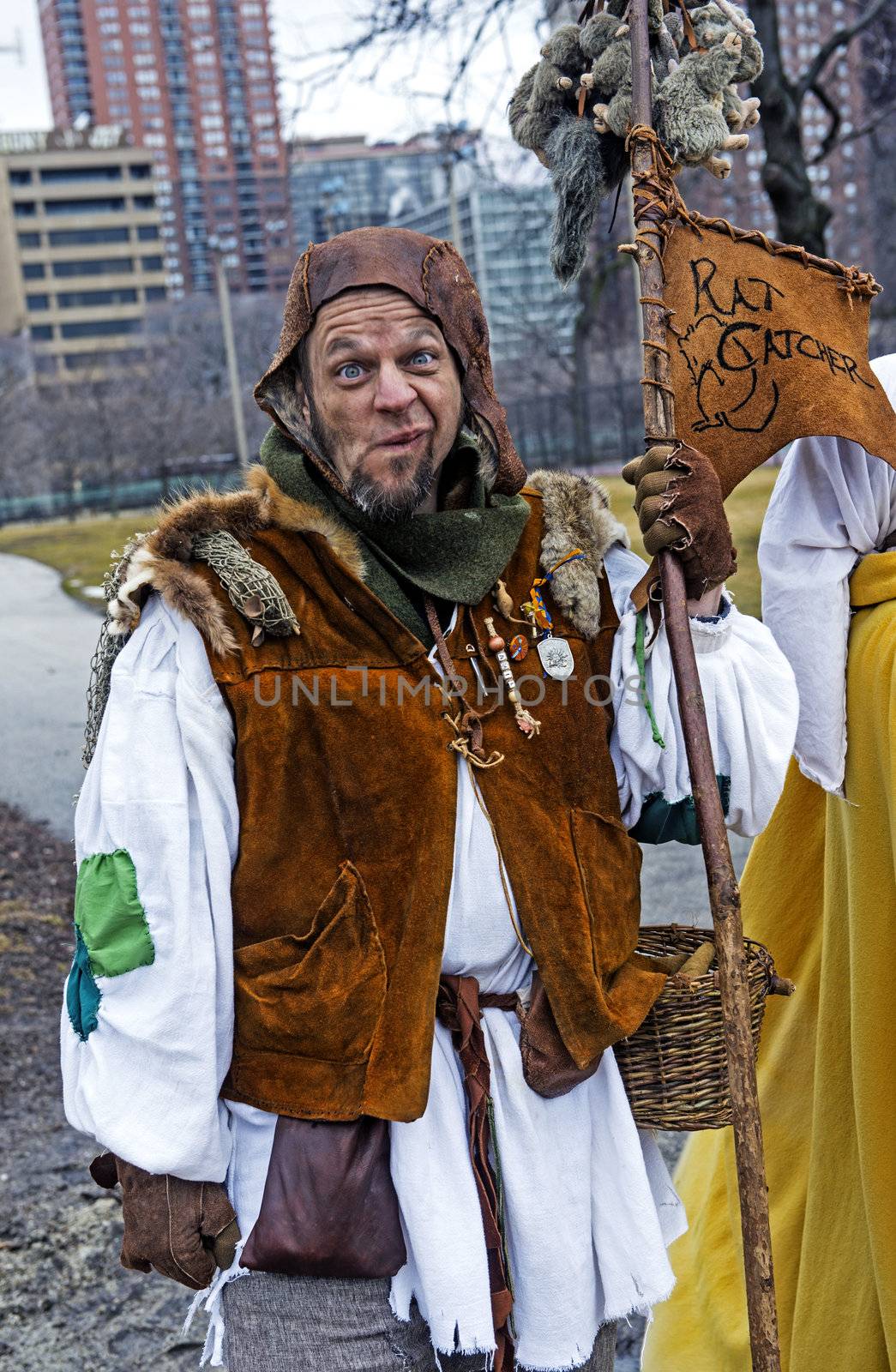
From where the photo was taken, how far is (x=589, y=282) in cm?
1625

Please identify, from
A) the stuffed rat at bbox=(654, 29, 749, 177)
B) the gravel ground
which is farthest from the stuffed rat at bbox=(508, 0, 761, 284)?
the gravel ground

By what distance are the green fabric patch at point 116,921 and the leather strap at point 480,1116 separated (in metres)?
0.44

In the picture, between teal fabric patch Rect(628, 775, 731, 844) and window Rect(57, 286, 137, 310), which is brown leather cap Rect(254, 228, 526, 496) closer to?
teal fabric patch Rect(628, 775, 731, 844)

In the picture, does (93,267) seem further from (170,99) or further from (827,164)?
(827,164)

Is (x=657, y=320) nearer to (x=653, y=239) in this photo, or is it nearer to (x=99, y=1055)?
(x=653, y=239)

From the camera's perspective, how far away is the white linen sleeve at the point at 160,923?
6.20 ft

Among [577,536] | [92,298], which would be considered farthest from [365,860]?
[92,298]

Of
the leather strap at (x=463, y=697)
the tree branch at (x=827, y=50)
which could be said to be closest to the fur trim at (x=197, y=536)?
the leather strap at (x=463, y=697)

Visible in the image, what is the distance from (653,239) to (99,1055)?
4.75ft

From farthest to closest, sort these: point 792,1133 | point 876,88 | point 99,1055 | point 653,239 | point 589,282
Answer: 1. point 589,282
2. point 876,88
3. point 792,1133
4. point 653,239
5. point 99,1055

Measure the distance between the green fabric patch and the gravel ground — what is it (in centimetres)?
100

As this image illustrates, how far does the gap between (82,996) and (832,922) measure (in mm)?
1375

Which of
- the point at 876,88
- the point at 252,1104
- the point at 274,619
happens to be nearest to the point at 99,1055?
the point at 252,1104

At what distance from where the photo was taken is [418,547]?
210cm
